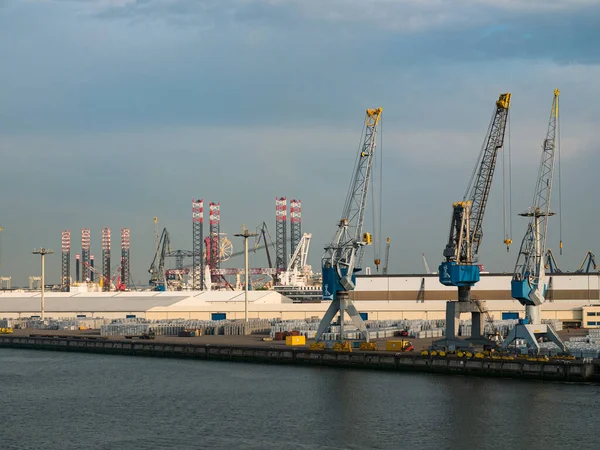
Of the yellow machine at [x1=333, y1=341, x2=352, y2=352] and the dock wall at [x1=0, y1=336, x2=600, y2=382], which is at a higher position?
the yellow machine at [x1=333, y1=341, x2=352, y2=352]

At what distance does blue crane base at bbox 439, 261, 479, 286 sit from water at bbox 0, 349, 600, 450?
19182mm

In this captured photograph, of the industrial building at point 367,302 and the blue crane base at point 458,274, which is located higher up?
the blue crane base at point 458,274

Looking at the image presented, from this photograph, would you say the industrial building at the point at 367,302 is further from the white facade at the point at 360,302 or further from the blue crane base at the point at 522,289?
the blue crane base at the point at 522,289

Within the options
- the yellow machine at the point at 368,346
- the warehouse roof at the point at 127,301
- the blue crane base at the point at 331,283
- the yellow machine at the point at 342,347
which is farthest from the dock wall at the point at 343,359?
the warehouse roof at the point at 127,301

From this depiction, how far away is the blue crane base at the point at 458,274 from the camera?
96.1 metres

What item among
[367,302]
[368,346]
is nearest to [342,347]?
[368,346]

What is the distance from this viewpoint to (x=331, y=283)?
9906 centimetres

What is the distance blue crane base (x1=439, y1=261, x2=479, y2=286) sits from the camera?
96.1 m

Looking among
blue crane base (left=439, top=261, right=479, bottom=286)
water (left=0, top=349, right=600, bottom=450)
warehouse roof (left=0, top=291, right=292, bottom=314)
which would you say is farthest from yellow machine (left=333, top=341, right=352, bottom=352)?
warehouse roof (left=0, top=291, right=292, bottom=314)

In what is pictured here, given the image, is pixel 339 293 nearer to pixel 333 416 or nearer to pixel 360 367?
pixel 360 367

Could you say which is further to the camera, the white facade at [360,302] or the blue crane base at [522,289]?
the white facade at [360,302]

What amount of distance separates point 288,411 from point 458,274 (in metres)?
39.4

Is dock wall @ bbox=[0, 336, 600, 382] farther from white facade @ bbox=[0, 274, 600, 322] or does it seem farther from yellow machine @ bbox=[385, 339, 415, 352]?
white facade @ bbox=[0, 274, 600, 322]

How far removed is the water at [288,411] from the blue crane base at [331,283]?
14.8 metres
